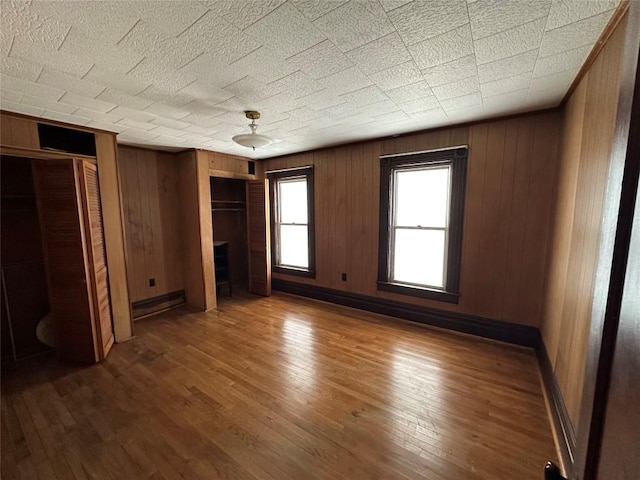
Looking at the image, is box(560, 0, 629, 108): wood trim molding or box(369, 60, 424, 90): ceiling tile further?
box(369, 60, 424, 90): ceiling tile

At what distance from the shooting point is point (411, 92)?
2074 mm

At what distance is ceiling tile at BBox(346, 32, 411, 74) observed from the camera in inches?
57.0

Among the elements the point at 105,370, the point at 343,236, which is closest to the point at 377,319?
the point at 343,236

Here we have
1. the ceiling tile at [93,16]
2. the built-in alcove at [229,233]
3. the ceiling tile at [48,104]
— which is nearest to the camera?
the ceiling tile at [93,16]

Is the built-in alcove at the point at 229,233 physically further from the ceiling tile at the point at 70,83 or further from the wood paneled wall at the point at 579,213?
the wood paneled wall at the point at 579,213

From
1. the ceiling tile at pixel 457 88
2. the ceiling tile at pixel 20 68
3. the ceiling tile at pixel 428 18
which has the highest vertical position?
the ceiling tile at pixel 457 88

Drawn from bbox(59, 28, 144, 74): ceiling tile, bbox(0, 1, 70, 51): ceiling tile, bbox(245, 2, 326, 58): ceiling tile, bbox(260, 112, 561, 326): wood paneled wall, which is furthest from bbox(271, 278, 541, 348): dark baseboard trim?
bbox(0, 1, 70, 51): ceiling tile

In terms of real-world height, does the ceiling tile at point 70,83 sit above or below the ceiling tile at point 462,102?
below

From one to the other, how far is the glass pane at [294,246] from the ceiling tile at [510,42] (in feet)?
10.6

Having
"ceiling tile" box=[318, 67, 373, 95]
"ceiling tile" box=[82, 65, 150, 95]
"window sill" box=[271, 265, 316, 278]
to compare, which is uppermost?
"ceiling tile" box=[318, 67, 373, 95]

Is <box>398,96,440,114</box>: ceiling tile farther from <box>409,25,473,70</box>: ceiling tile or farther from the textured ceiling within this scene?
<box>409,25,473,70</box>: ceiling tile

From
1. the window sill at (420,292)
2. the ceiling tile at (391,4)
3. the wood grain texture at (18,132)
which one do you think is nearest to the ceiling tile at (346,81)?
the ceiling tile at (391,4)

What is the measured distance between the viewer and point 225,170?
4.21 metres

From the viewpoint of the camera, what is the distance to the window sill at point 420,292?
3.12 metres
